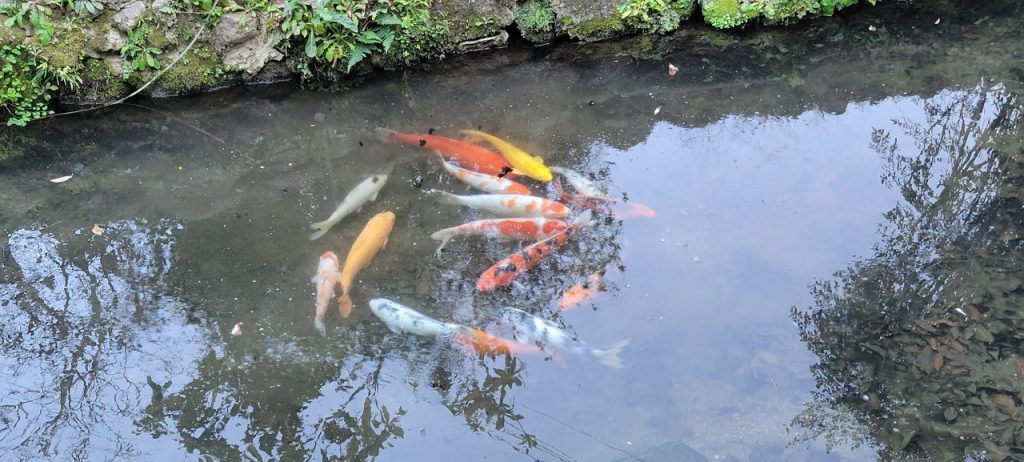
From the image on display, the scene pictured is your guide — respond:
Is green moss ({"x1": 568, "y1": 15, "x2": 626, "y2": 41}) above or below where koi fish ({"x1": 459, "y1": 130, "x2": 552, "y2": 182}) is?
above

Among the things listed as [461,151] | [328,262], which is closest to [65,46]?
[328,262]

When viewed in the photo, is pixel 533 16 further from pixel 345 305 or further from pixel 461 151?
pixel 345 305

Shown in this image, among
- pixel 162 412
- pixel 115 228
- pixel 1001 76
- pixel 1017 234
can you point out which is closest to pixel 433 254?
pixel 162 412

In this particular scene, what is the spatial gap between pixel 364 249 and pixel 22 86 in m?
4.66

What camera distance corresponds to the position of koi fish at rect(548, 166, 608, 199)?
6.90 m

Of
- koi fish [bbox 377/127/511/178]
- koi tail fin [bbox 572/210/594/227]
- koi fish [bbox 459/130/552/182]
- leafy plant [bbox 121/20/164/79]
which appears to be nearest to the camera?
koi tail fin [bbox 572/210/594/227]

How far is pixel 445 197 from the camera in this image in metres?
6.95

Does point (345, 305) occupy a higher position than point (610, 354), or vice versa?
point (610, 354)

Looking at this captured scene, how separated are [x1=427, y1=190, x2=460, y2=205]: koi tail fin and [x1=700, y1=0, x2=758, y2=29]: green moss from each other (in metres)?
4.67

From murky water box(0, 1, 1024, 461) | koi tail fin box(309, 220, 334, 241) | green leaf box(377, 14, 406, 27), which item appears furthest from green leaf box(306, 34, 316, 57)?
koi tail fin box(309, 220, 334, 241)

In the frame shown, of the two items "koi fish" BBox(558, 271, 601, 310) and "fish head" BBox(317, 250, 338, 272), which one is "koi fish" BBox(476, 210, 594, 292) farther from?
"fish head" BBox(317, 250, 338, 272)

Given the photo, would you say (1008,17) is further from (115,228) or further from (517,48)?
(115,228)

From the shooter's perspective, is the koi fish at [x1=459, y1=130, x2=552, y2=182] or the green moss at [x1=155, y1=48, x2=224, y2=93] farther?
the green moss at [x1=155, y1=48, x2=224, y2=93]

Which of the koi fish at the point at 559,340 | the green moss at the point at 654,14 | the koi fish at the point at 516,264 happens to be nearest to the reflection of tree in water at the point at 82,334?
the koi fish at the point at 516,264
